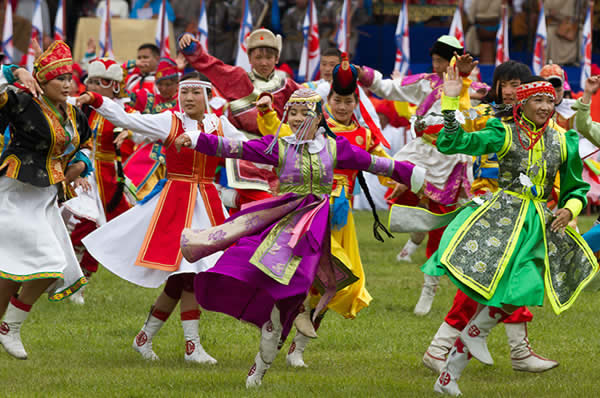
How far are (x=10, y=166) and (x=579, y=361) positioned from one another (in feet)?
13.3

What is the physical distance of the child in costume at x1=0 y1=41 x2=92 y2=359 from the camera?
655cm

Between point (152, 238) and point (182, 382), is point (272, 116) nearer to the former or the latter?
point (152, 238)

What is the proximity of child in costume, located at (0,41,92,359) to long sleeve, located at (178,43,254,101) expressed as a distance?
1.47m

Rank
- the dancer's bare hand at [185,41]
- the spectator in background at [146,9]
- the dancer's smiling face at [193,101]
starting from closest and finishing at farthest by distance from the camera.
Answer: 1. the dancer's smiling face at [193,101]
2. the dancer's bare hand at [185,41]
3. the spectator in background at [146,9]

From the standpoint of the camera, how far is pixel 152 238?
693 centimetres

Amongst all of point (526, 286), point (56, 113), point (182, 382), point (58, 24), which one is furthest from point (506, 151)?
point (58, 24)

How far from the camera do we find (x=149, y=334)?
7.08 m

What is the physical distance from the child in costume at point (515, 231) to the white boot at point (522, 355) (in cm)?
101

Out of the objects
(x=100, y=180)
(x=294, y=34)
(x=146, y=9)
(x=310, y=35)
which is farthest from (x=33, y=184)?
(x=294, y=34)

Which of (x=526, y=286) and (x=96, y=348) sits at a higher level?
(x=526, y=286)

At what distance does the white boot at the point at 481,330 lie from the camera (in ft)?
19.0

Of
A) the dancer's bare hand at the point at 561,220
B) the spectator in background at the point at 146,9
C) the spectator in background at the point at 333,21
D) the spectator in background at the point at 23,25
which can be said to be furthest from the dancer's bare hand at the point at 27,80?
the spectator in background at the point at 333,21

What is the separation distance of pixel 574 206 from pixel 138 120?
2.74 meters

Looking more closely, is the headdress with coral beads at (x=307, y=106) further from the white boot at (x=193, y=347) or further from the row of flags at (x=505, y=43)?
the row of flags at (x=505, y=43)
